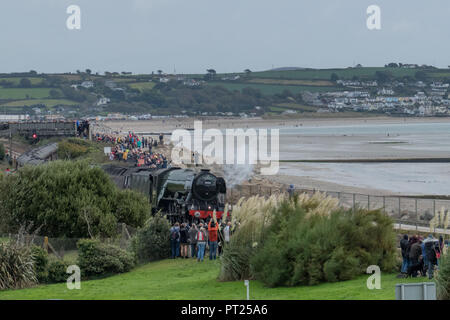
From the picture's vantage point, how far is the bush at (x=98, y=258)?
24.5 meters

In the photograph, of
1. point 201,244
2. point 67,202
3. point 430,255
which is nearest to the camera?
point 430,255

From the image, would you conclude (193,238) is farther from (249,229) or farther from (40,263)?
(249,229)

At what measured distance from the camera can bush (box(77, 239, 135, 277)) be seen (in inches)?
963

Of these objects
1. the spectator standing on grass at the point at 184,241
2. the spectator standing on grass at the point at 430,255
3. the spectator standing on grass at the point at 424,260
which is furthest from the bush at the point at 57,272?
the spectator standing on grass at the point at 430,255

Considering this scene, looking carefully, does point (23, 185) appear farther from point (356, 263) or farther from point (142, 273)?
point (356, 263)

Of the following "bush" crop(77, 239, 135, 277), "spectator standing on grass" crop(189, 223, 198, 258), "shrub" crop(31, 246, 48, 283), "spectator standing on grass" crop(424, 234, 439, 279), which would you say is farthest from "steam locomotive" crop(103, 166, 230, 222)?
"spectator standing on grass" crop(424, 234, 439, 279)

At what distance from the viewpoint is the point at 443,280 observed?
52.9 feet

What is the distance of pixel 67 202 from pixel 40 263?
5.97m

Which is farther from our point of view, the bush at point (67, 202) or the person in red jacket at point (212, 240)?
the bush at point (67, 202)

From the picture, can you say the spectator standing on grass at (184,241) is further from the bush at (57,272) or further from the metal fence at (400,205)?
the metal fence at (400,205)

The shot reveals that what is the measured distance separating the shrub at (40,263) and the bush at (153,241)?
379 cm

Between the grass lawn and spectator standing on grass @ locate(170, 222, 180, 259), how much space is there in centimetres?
176

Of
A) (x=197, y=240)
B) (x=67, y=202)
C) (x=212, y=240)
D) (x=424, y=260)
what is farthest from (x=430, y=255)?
(x=67, y=202)
